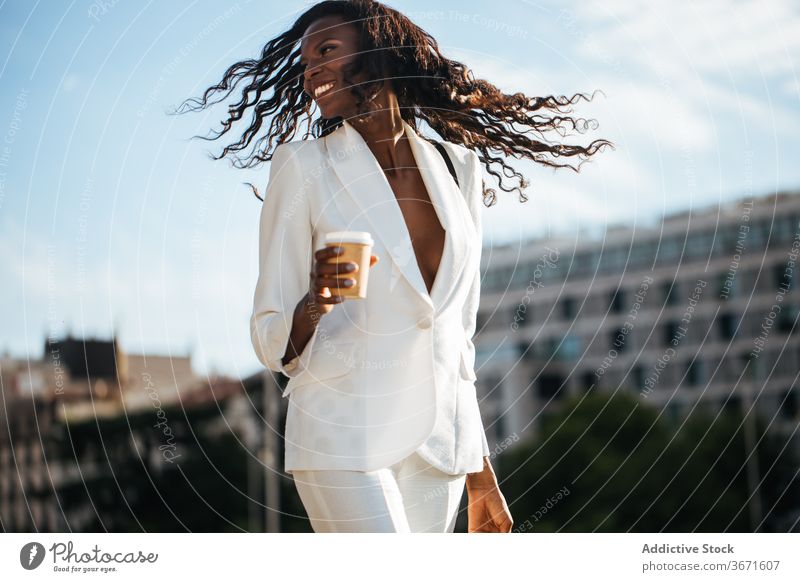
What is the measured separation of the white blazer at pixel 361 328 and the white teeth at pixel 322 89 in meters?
0.17

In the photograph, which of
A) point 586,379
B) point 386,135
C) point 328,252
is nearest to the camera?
point 328,252

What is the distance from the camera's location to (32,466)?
7794 cm

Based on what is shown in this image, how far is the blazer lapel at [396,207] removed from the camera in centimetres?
491

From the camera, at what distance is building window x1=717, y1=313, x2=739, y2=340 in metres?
81.0

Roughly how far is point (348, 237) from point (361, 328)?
1.50ft

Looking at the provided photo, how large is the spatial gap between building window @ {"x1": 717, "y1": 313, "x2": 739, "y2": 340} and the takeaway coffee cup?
7779 centimetres

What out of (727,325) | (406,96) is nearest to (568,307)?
(727,325)

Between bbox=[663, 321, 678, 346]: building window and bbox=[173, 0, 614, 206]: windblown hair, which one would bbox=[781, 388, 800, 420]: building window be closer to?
bbox=[663, 321, 678, 346]: building window

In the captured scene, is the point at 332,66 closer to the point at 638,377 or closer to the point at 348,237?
the point at 348,237

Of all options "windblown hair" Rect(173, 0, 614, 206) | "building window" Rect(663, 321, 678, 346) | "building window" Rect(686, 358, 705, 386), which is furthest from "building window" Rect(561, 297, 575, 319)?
"windblown hair" Rect(173, 0, 614, 206)

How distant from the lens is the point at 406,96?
5.38 metres

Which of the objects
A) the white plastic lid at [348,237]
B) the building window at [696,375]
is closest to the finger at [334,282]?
the white plastic lid at [348,237]

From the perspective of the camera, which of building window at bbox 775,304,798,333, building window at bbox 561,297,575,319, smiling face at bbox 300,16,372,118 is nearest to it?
smiling face at bbox 300,16,372,118
